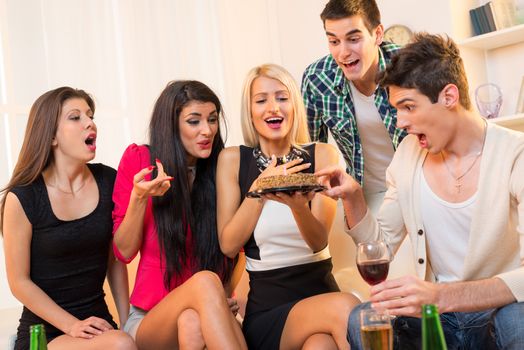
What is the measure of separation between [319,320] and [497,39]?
2558 millimetres

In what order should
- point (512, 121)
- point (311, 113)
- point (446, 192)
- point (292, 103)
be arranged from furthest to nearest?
point (512, 121) → point (311, 113) → point (292, 103) → point (446, 192)

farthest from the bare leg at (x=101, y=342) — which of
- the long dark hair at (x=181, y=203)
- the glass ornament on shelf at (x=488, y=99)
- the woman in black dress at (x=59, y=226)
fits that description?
the glass ornament on shelf at (x=488, y=99)

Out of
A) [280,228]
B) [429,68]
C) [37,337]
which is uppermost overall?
[429,68]

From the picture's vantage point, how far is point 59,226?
102 inches

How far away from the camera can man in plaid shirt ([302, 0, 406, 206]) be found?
9.52ft

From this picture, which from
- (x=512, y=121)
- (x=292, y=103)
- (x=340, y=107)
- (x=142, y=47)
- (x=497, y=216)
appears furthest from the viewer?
(x=142, y=47)

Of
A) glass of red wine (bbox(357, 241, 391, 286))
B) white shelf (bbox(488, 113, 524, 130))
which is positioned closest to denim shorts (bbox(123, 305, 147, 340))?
glass of red wine (bbox(357, 241, 391, 286))

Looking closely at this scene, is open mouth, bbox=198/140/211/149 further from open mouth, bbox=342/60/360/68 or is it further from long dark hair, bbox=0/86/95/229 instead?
open mouth, bbox=342/60/360/68

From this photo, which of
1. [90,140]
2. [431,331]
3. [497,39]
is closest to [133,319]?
[90,140]

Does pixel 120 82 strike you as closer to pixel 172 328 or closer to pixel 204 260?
pixel 204 260

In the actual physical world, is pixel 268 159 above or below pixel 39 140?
below

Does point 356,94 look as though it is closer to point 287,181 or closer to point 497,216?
point 287,181

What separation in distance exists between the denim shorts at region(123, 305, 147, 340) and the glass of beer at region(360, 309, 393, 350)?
51.6 inches

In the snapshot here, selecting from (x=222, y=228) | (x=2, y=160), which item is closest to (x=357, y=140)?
(x=222, y=228)
